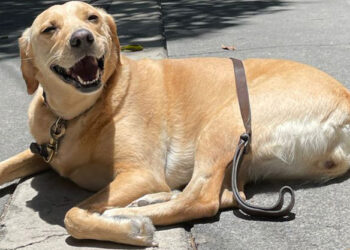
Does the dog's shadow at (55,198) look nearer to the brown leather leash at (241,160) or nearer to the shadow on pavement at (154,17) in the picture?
the brown leather leash at (241,160)

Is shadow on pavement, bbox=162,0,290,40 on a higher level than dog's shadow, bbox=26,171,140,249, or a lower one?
lower

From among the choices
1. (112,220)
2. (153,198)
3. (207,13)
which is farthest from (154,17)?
(112,220)

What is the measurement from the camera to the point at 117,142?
3.64m

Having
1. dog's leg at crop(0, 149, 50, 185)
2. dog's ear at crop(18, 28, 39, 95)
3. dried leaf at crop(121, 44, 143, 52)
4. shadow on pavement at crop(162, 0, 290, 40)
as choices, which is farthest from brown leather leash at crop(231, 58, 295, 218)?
shadow on pavement at crop(162, 0, 290, 40)

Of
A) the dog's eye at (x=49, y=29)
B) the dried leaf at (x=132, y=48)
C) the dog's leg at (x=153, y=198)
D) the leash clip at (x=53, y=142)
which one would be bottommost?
the dried leaf at (x=132, y=48)

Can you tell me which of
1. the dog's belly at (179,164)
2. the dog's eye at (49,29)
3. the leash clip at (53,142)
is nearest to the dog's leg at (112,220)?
the dog's belly at (179,164)

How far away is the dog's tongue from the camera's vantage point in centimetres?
355

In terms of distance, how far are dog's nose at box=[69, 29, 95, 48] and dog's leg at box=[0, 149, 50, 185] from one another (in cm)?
105

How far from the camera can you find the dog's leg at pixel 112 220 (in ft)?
10.2

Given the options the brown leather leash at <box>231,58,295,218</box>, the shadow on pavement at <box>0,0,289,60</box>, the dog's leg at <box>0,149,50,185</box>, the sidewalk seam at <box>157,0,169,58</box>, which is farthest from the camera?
the shadow on pavement at <box>0,0,289,60</box>

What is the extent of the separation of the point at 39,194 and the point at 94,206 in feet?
2.27

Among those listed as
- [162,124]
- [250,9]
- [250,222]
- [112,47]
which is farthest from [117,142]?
[250,9]

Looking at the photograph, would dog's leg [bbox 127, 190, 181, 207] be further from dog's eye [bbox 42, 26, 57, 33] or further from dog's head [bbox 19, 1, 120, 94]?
dog's eye [bbox 42, 26, 57, 33]

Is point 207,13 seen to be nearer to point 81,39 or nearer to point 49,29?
point 49,29
